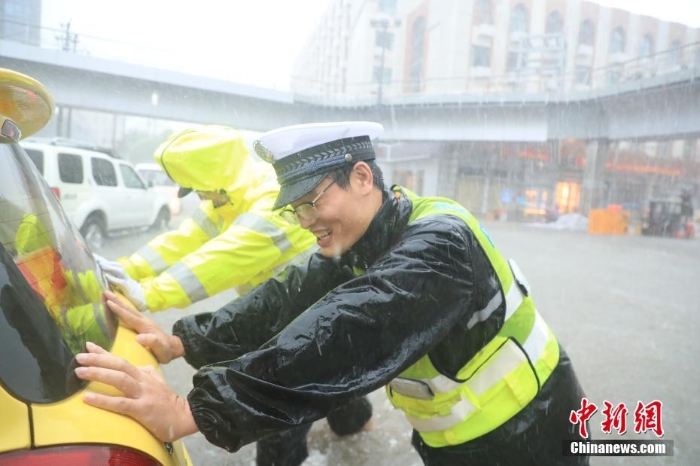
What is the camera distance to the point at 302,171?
1542 mm

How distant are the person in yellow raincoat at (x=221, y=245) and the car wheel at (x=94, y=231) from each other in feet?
25.1

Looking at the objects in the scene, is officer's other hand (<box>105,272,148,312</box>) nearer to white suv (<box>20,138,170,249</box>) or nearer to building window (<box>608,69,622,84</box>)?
white suv (<box>20,138,170,249</box>)

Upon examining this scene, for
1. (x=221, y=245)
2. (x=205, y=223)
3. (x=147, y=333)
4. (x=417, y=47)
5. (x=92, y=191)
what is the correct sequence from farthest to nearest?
1. (x=417, y=47)
2. (x=92, y=191)
3. (x=205, y=223)
4. (x=221, y=245)
5. (x=147, y=333)

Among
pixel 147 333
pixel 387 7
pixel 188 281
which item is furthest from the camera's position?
pixel 387 7

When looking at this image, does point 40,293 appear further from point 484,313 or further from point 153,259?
point 153,259

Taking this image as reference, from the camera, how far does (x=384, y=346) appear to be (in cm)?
122

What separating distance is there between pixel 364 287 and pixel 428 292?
0.16 meters

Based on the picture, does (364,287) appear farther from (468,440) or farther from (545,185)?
(545,185)

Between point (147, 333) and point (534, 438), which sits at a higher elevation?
point (147, 333)

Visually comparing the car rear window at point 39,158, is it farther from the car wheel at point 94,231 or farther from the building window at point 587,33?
the building window at point 587,33

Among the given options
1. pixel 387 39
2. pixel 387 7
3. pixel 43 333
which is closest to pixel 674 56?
pixel 43 333

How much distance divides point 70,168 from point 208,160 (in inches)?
309

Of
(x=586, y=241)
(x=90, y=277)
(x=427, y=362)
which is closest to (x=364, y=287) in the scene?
(x=427, y=362)

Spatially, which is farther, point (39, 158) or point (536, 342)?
point (39, 158)
